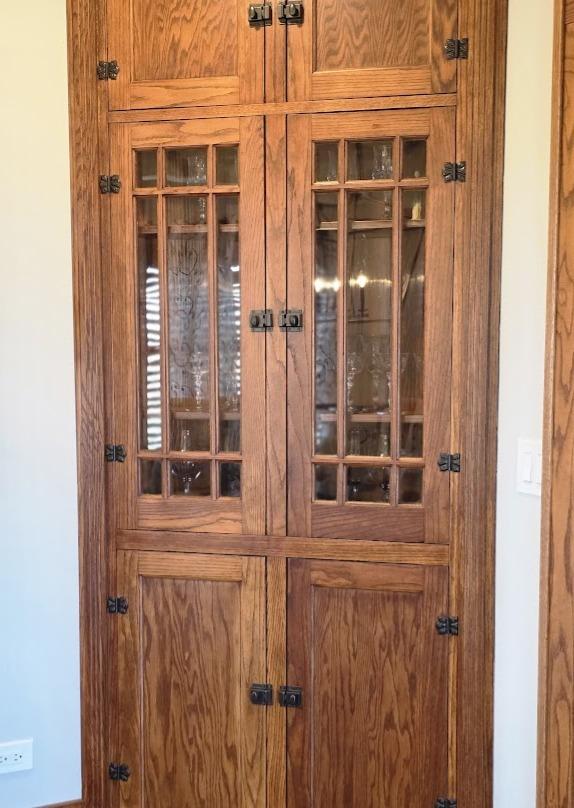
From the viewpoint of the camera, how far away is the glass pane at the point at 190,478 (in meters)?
1.86

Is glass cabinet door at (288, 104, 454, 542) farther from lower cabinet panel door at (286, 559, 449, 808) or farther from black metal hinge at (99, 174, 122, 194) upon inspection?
black metal hinge at (99, 174, 122, 194)

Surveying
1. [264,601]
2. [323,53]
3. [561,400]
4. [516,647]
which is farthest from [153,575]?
[323,53]

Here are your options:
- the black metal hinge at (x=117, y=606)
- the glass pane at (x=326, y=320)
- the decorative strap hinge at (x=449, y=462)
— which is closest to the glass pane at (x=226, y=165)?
the glass pane at (x=326, y=320)

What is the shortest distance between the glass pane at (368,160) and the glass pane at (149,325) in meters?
0.54

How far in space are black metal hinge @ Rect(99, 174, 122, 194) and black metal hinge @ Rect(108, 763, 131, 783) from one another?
1.60 metres

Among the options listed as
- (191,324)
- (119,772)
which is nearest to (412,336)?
(191,324)

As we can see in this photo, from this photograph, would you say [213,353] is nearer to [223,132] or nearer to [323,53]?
[223,132]

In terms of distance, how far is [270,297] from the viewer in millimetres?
1782

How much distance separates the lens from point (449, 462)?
173 cm

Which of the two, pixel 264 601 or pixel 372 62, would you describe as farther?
pixel 264 601

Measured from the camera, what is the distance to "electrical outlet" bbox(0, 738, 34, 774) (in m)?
1.90

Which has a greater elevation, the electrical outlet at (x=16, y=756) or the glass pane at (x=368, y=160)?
the glass pane at (x=368, y=160)

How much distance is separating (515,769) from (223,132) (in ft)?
5.89

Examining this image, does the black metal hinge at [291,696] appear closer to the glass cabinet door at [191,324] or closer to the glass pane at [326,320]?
the glass cabinet door at [191,324]
